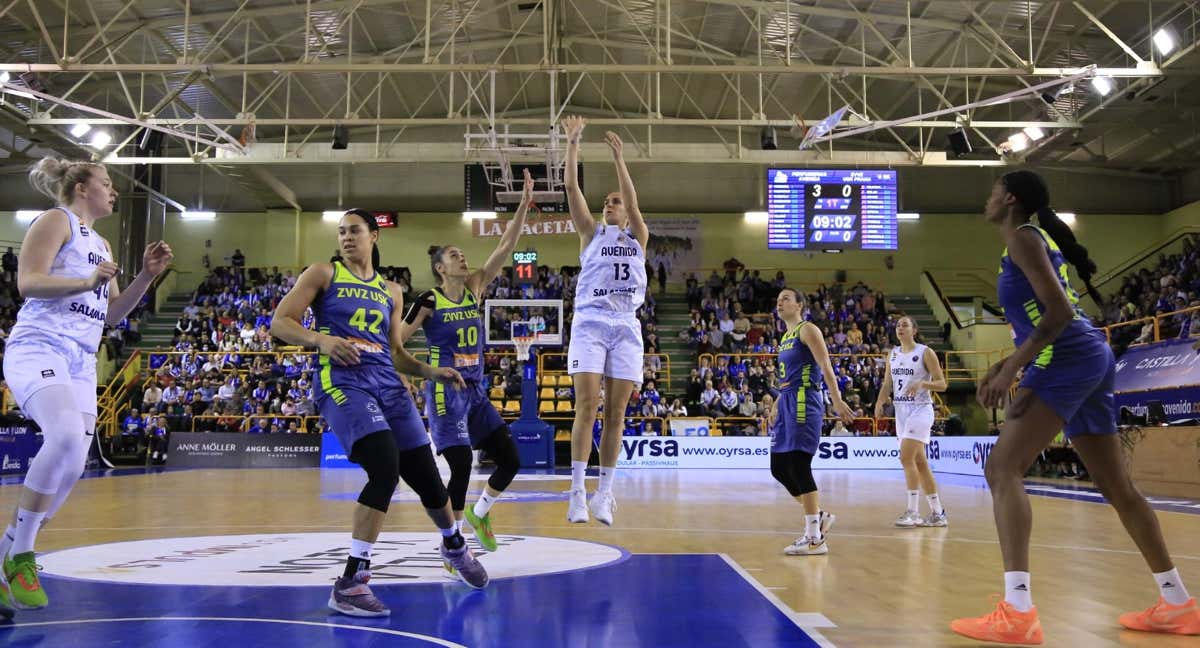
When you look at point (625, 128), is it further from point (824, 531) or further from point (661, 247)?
point (824, 531)

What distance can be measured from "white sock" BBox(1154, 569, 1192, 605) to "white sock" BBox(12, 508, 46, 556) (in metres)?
4.84

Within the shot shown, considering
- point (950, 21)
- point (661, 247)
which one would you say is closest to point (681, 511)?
point (950, 21)

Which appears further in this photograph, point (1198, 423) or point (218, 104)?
point (218, 104)

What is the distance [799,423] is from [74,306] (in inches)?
190

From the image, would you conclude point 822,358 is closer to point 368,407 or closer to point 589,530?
point 589,530

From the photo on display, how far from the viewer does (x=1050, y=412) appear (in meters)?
3.92

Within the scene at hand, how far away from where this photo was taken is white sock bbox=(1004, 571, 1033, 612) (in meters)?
3.79

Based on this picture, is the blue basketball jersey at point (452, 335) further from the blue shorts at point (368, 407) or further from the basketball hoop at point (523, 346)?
the basketball hoop at point (523, 346)

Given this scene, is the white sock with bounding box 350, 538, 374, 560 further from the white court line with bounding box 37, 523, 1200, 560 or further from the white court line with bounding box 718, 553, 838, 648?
the white court line with bounding box 37, 523, 1200, 560

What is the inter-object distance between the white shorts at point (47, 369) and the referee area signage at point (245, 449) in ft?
58.9

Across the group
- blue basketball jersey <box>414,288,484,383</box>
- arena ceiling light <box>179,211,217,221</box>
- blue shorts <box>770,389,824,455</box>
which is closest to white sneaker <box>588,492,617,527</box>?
blue basketball jersey <box>414,288,484,383</box>

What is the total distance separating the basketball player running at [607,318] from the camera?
6371 mm

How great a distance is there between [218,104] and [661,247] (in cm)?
1435

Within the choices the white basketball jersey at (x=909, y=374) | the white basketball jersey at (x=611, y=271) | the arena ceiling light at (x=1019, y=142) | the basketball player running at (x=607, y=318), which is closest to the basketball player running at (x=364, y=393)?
the basketball player running at (x=607, y=318)
